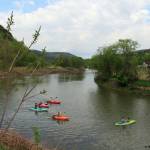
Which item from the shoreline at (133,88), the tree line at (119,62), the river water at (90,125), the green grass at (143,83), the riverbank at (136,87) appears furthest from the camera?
the tree line at (119,62)

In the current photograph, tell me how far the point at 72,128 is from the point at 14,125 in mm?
6501

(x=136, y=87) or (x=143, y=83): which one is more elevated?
(x=143, y=83)

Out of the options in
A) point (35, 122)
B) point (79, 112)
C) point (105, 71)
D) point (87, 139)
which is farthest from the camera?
Answer: point (105, 71)

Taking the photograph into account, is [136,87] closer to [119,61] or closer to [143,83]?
[143,83]

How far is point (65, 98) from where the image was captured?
221 feet

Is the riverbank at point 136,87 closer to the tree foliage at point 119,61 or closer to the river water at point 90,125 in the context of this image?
the tree foliage at point 119,61

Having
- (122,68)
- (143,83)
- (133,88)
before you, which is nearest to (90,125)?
(133,88)

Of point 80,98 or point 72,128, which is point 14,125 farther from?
point 80,98

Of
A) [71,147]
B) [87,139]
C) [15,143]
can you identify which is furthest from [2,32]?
[87,139]

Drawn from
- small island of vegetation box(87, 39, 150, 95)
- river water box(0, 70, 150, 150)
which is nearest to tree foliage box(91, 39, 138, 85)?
small island of vegetation box(87, 39, 150, 95)

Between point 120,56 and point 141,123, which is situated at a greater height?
point 120,56

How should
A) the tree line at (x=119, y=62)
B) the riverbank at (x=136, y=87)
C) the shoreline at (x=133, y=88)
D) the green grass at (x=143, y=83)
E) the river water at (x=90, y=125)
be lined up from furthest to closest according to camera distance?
the tree line at (x=119, y=62) → the green grass at (x=143, y=83) → the riverbank at (x=136, y=87) → the shoreline at (x=133, y=88) → the river water at (x=90, y=125)

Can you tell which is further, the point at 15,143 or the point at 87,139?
the point at 87,139

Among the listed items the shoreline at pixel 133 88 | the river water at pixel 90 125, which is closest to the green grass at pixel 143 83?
the shoreline at pixel 133 88
